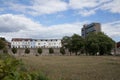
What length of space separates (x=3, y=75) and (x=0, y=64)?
0.15 meters

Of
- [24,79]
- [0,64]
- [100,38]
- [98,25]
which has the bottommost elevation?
[24,79]

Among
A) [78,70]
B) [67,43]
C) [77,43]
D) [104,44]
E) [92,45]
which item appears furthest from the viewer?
[67,43]

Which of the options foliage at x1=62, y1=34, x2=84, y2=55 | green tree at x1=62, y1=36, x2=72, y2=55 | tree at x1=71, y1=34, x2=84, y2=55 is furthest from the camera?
green tree at x1=62, y1=36, x2=72, y2=55

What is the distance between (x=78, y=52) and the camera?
5108 inches

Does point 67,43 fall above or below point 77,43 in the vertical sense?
above

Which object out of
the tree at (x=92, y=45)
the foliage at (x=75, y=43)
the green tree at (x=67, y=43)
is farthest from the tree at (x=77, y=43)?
the tree at (x=92, y=45)

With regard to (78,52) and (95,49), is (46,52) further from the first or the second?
(95,49)

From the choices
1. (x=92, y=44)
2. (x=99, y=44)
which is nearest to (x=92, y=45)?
(x=92, y=44)

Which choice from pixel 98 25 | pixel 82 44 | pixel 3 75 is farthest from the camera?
pixel 98 25

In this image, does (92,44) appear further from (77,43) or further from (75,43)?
(75,43)

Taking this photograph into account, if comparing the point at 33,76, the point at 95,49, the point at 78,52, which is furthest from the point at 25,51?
the point at 33,76

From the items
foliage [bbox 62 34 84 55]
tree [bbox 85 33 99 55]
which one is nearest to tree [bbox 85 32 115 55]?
tree [bbox 85 33 99 55]

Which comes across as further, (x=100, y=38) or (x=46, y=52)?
(x=46, y=52)

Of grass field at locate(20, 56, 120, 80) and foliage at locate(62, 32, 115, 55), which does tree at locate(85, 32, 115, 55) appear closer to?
foliage at locate(62, 32, 115, 55)
